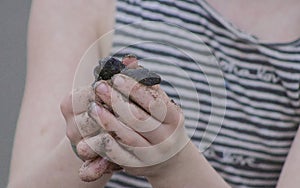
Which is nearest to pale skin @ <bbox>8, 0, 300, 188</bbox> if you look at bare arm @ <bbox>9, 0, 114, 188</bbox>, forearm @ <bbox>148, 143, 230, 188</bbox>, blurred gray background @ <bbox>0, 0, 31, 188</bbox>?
bare arm @ <bbox>9, 0, 114, 188</bbox>

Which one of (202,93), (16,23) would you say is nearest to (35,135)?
(202,93)

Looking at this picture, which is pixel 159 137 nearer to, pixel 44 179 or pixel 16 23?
pixel 44 179

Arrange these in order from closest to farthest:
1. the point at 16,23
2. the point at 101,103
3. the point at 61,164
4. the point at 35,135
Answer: the point at 101,103, the point at 61,164, the point at 35,135, the point at 16,23

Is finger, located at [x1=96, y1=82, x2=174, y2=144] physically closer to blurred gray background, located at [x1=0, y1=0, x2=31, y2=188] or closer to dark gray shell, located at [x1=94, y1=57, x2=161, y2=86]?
dark gray shell, located at [x1=94, y1=57, x2=161, y2=86]

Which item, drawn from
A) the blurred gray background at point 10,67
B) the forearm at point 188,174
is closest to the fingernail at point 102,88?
the forearm at point 188,174

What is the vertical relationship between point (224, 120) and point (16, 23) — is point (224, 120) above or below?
above

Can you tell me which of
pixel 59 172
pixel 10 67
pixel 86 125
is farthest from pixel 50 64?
pixel 10 67
